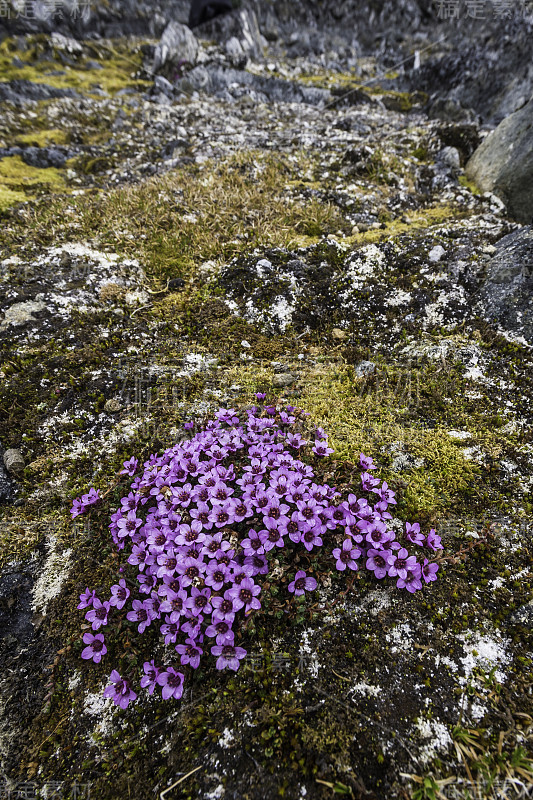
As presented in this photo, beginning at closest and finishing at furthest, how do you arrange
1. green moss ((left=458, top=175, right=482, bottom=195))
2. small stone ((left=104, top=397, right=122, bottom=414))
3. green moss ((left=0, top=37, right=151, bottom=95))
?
small stone ((left=104, top=397, right=122, bottom=414)) < green moss ((left=458, top=175, right=482, bottom=195)) < green moss ((left=0, top=37, right=151, bottom=95))

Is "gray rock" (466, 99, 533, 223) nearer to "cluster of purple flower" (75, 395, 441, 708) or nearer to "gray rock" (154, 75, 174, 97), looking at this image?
"cluster of purple flower" (75, 395, 441, 708)

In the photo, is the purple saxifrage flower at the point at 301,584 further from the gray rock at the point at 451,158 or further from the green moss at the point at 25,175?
the green moss at the point at 25,175

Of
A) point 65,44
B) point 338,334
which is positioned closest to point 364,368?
point 338,334

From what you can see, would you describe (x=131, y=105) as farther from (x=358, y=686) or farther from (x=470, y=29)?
(x=358, y=686)

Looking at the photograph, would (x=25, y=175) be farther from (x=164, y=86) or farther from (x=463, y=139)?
(x=463, y=139)

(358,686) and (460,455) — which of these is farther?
(460,455)

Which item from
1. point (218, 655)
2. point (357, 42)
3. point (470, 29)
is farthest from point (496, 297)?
point (357, 42)

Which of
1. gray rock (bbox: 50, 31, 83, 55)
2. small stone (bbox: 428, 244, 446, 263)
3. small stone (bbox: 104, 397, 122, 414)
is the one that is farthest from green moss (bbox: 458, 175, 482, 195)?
gray rock (bbox: 50, 31, 83, 55)

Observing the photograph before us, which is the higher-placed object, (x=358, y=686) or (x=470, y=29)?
(x=470, y=29)
